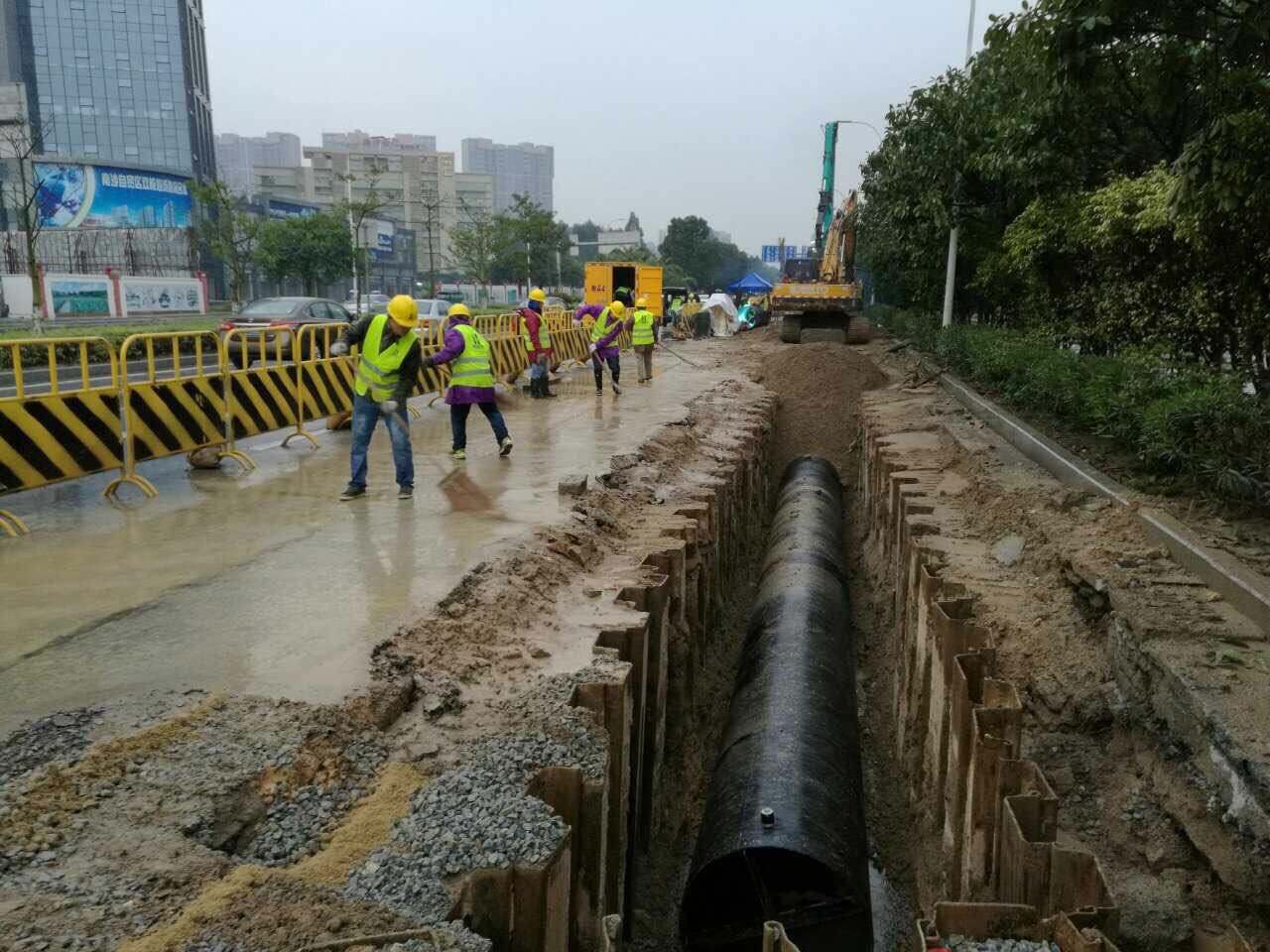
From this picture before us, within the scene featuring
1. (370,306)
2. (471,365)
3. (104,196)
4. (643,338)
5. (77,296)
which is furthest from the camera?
(104,196)

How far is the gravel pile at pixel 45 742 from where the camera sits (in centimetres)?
365

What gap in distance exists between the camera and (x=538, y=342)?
16297mm

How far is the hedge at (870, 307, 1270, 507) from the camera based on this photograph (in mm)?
6465

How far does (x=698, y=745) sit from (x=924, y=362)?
13180 millimetres

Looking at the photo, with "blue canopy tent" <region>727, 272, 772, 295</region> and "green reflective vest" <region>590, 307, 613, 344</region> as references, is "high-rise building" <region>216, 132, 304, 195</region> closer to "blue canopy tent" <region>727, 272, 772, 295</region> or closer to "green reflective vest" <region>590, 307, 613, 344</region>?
"blue canopy tent" <region>727, 272, 772, 295</region>

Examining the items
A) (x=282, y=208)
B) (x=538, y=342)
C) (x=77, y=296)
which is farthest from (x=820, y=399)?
(x=282, y=208)

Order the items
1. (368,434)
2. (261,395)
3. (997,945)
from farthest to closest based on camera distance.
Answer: (261,395) < (368,434) < (997,945)

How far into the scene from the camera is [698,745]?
7.82m

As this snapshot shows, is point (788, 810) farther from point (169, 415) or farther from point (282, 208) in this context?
point (282, 208)

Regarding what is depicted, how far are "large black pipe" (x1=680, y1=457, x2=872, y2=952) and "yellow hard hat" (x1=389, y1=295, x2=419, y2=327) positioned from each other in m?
4.05

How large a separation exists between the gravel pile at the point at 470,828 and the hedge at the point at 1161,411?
16.0 feet

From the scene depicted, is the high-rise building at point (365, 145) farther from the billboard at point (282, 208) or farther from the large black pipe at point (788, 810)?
the large black pipe at point (788, 810)

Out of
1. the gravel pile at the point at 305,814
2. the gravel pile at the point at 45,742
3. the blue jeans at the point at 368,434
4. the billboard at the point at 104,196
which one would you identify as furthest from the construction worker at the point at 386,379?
the billboard at the point at 104,196

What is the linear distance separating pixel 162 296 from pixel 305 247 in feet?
20.3
